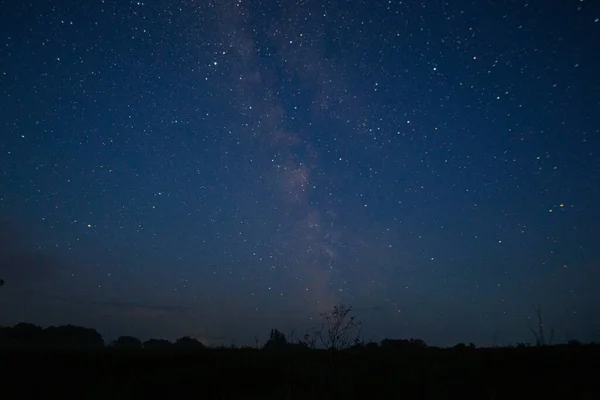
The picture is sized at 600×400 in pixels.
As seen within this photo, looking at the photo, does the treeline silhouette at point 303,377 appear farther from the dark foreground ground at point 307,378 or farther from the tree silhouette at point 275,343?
the tree silhouette at point 275,343

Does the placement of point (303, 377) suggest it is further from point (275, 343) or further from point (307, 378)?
point (275, 343)

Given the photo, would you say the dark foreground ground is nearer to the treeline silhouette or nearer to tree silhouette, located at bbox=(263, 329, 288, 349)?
the treeline silhouette

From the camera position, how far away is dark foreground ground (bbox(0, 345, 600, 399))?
31.8ft

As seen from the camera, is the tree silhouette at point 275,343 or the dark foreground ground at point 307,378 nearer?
the dark foreground ground at point 307,378

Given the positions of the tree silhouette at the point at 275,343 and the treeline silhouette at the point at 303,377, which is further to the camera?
the tree silhouette at the point at 275,343

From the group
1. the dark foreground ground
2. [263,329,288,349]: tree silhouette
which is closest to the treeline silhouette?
the dark foreground ground

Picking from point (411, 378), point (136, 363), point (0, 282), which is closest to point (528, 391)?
point (411, 378)

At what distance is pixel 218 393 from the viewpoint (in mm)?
10477

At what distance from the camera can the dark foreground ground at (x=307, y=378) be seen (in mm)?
9680

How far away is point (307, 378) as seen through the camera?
1145 cm

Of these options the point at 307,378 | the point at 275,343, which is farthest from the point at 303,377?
the point at 275,343

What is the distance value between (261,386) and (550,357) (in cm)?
1088

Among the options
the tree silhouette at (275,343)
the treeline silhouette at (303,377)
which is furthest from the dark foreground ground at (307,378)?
the tree silhouette at (275,343)

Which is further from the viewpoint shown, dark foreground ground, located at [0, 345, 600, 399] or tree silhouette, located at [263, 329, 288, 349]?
tree silhouette, located at [263, 329, 288, 349]
